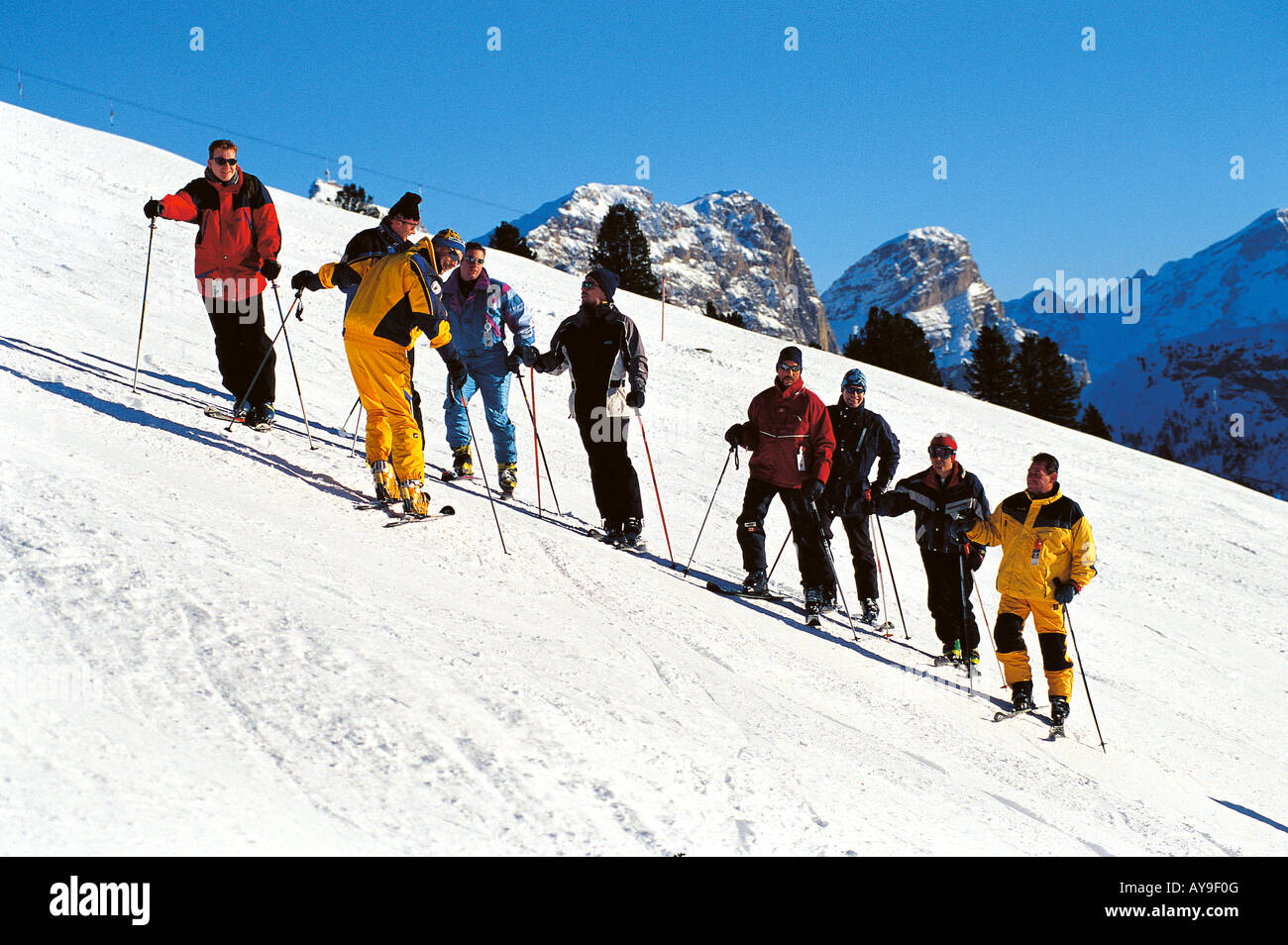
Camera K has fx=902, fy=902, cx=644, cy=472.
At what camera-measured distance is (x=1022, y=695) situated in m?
5.78

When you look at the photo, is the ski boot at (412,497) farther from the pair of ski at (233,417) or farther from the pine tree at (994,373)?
the pine tree at (994,373)

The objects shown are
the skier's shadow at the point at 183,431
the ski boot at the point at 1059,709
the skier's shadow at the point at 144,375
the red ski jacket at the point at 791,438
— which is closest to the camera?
the ski boot at the point at 1059,709

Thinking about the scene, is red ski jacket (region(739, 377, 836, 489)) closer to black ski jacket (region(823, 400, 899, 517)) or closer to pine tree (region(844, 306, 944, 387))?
black ski jacket (region(823, 400, 899, 517))

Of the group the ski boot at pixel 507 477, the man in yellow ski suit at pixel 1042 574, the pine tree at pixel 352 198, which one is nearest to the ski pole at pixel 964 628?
the man in yellow ski suit at pixel 1042 574

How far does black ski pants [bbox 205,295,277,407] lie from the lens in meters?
→ 7.00

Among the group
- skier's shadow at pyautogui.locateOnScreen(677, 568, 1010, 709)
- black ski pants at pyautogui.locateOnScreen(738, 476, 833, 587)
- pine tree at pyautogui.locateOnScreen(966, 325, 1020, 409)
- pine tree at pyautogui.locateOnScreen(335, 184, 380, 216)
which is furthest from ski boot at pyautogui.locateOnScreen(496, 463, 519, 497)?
pine tree at pyautogui.locateOnScreen(335, 184, 380, 216)

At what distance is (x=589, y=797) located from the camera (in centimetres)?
304

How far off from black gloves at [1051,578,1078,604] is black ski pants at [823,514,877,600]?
1.67 meters

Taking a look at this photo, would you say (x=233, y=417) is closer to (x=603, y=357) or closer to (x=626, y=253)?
(x=603, y=357)

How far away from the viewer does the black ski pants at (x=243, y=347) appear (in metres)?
7.00

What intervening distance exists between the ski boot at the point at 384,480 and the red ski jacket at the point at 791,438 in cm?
254

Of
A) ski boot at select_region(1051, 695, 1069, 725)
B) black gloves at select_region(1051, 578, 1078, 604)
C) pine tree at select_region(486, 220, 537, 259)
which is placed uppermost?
pine tree at select_region(486, 220, 537, 259)
